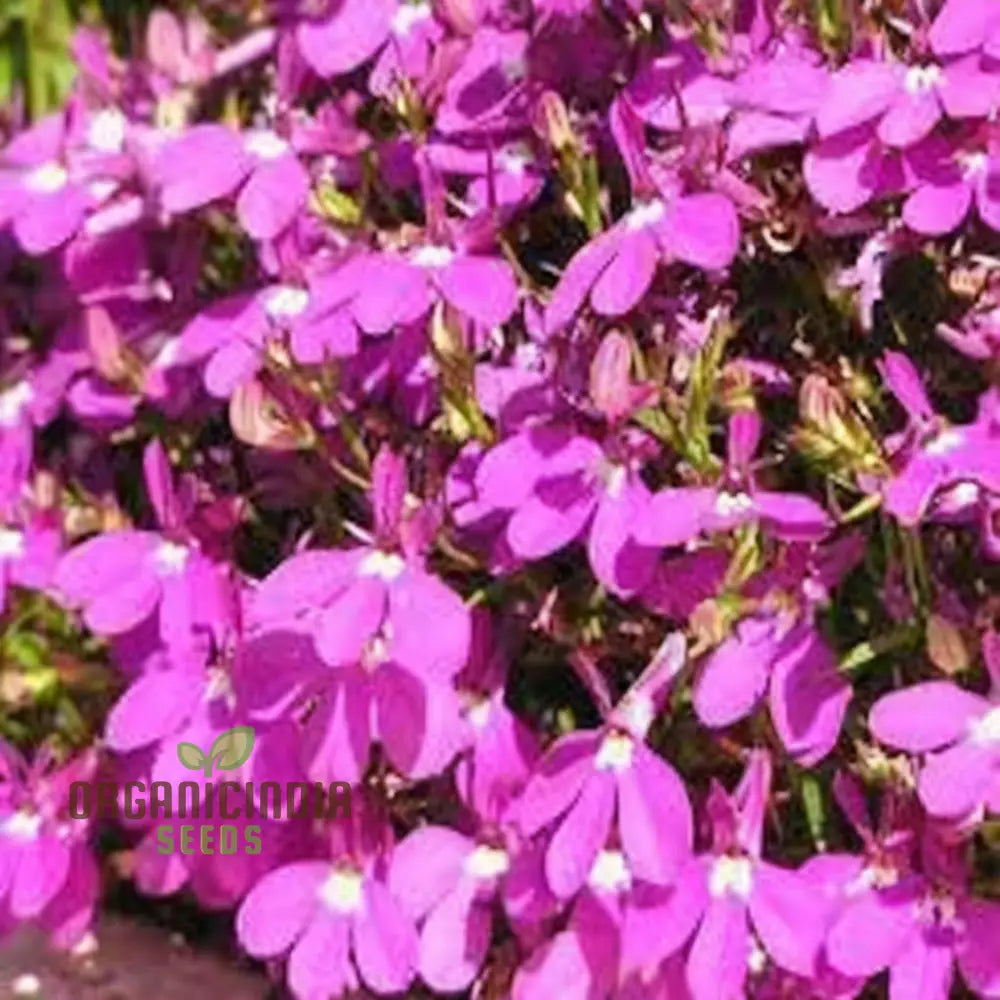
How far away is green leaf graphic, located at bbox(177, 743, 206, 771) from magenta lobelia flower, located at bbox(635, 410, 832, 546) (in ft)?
0.98

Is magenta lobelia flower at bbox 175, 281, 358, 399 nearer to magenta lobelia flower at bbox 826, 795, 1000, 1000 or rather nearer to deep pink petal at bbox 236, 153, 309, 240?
deep pink petal at bbox 236, 153, 309, 240

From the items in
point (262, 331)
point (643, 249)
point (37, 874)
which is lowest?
point (37, 874)

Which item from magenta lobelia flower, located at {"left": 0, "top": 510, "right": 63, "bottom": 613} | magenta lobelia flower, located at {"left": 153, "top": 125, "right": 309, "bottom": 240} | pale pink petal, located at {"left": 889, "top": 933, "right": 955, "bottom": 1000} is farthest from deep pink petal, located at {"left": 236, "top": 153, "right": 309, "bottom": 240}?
pale pink petal, located at {"left": 889, "top": 933, "right": 955, "bottom": 1000}

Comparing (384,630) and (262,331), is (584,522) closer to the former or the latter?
(384,630)

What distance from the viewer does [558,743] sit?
61.9 inches

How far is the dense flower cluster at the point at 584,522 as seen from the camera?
154 centimetres

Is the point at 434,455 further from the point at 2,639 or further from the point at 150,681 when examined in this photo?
the point at 2,639

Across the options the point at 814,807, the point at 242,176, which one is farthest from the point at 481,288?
the point at 814,807

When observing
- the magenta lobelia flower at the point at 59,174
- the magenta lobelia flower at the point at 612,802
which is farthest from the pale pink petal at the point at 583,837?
the magenta lobelia flower at the point at 59,174

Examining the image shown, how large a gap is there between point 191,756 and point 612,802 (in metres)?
0.28

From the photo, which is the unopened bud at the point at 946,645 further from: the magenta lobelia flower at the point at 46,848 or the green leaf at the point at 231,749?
the magenta lobelia flower at the point at 46,848

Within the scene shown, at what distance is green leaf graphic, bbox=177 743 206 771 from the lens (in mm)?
1683

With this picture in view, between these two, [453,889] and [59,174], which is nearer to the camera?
[453,889]

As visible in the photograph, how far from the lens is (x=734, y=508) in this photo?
1548mm
